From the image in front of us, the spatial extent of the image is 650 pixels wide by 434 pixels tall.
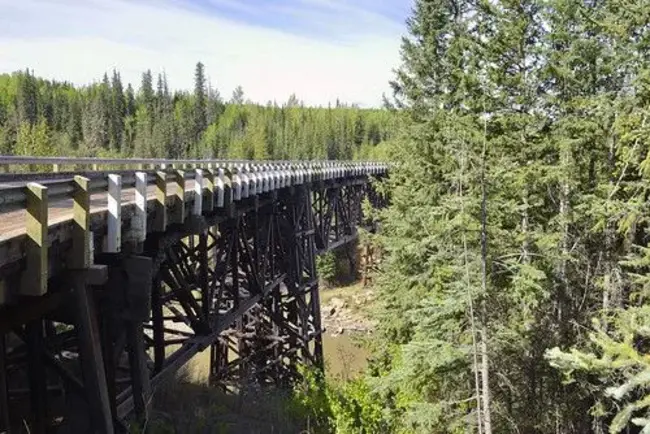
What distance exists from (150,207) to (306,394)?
18.2ft

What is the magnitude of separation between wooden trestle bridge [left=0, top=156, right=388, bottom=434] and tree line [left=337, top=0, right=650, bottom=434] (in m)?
3.52

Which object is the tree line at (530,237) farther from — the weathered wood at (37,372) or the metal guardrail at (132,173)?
the weathered wood at (37,372)

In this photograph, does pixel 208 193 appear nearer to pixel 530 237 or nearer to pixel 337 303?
pixel 530 237

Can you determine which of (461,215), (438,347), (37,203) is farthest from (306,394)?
(37,203)

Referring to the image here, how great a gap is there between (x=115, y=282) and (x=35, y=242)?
2644mm

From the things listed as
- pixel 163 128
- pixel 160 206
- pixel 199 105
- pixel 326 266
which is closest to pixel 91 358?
pixel 160 206

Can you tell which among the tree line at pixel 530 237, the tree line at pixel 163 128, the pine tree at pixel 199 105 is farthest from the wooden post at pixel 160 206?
the pine tree at pixel 199 105

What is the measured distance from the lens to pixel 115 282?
7824 mm

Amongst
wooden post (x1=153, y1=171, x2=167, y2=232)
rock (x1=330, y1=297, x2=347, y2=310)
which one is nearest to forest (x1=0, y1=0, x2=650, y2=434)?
wooden post (x1=153, y1=171, x2=167, y2=232)

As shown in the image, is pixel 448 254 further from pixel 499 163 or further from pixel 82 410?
pixel 82 410

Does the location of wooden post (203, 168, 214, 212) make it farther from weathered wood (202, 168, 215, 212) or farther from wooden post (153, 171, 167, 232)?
wooden post (153, 171, 167, 232)

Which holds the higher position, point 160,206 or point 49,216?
point 49,216

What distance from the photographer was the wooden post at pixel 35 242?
5242 mm

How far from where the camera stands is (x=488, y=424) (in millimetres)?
9195
